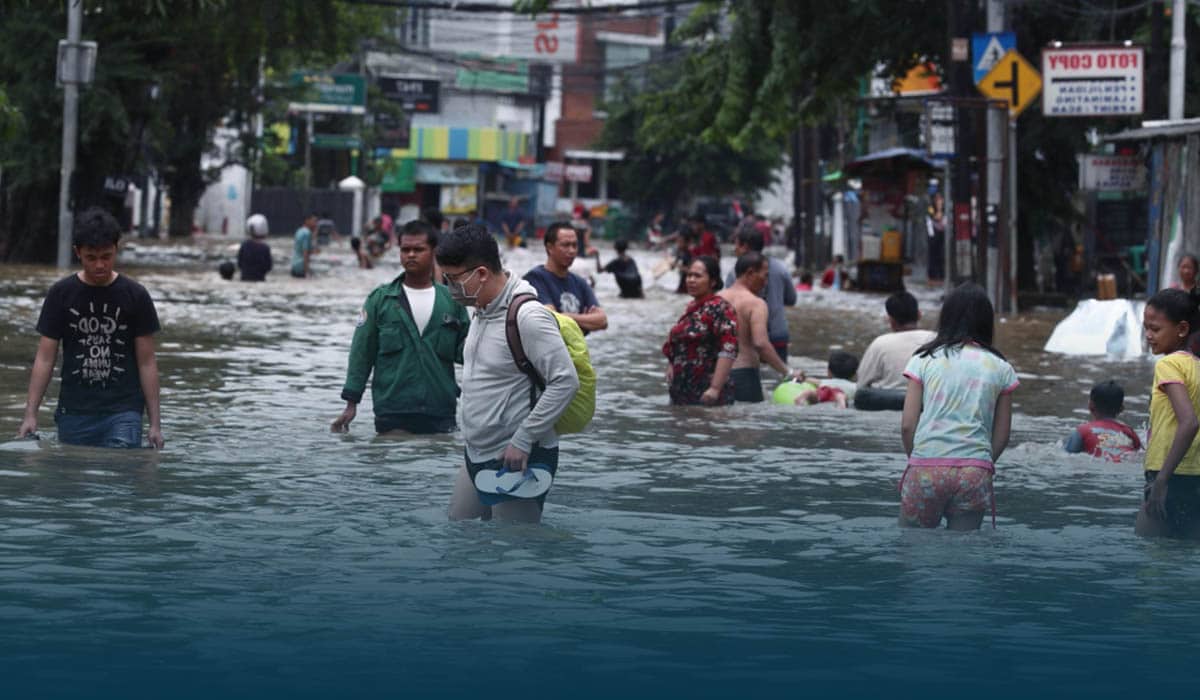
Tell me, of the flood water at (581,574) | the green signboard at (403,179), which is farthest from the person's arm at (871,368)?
the green signboard at (403,179)

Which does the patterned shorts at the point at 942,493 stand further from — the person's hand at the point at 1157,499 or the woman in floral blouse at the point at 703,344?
the woman in floral blouse at the point at 703,344

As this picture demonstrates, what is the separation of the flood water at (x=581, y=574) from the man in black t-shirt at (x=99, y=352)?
369 mm

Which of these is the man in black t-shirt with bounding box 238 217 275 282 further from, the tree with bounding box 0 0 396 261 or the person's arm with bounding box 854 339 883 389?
the person's arm with bounding box 854 339 883 389

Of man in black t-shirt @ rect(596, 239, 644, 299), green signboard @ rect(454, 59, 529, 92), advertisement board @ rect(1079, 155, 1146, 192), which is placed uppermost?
green signboard @ rect(454, 59, 529, 92)

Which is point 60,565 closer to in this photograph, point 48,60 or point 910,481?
point 910,481

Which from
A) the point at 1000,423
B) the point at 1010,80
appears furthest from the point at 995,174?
the point at 1000,423

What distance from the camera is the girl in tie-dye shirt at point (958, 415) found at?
8.35 m

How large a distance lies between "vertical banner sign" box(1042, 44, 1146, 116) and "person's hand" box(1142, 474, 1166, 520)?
18.6 meters

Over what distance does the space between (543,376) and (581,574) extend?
83 centimetres

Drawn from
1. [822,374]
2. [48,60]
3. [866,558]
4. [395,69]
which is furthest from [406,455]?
[395,69]

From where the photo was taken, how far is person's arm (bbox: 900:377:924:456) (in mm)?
8367

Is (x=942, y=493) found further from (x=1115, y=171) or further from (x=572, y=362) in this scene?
(x=1115, y=171)

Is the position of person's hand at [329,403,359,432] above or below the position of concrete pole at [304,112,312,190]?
below

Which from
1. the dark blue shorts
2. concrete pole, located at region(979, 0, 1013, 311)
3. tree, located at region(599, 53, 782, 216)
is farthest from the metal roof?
tree, located at region(599, 53, 782, 216)
